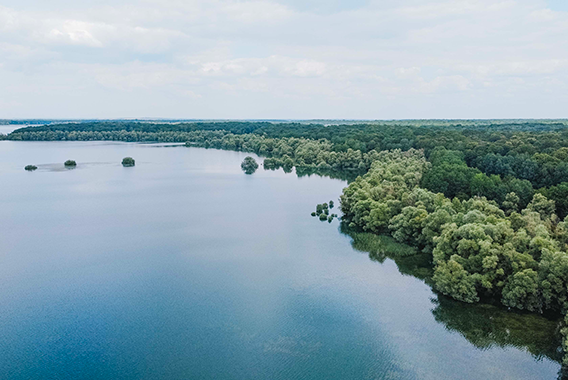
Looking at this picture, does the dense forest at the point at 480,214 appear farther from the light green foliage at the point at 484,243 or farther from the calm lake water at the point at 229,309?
the calm lake water at the point at 229,309

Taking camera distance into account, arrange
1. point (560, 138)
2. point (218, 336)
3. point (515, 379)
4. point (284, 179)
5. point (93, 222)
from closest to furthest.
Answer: point (515, 379), point (218, 336), point (93, 222), point (560, 138), point (284, 179)

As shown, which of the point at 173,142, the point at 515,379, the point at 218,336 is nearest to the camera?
the point at 515,379

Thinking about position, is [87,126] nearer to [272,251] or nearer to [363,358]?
[272,251]

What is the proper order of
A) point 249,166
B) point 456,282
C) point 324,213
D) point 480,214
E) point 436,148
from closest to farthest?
point 456,282 → point 480,214 → point 324,213 → point 436,148 → point 249,166

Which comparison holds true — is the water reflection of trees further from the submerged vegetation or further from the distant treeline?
the submerged vegetation

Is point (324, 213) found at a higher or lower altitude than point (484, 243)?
lower

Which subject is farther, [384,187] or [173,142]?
[173,142]

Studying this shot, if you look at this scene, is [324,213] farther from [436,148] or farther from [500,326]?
[436,148]

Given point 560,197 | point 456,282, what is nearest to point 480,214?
point 456,282

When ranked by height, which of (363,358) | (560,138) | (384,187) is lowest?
(363,358)

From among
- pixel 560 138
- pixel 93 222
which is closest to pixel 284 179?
pixel 93 222
